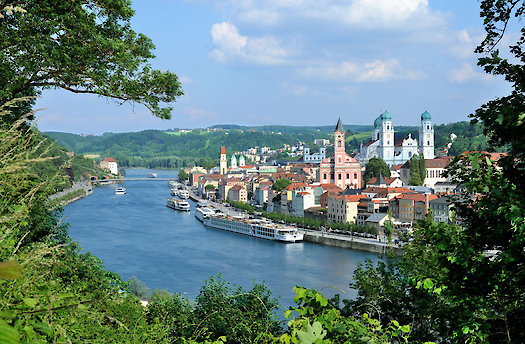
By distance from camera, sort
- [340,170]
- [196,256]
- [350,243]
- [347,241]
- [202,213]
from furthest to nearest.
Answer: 1. [340,170]
2. [202,213]
3. [347,241]
4. [350,243]
5. [196,256]

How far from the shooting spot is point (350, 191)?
22078 mm

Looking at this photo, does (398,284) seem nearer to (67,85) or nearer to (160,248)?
(67,85)

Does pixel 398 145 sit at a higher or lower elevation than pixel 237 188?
higher

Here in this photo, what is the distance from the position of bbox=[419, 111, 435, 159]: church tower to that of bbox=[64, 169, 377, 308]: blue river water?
1882 cm

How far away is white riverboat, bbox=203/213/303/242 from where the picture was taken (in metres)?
17.2

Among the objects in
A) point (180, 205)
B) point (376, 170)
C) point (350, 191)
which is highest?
point (376, 170)

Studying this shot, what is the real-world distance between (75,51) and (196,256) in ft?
36.9

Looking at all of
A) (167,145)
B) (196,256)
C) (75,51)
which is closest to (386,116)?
(196,256)

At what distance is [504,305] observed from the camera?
1.61 metres

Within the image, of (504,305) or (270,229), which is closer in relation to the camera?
(504,305)

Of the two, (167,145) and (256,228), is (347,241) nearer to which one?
(256,228)

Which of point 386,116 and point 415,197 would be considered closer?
point 415,197

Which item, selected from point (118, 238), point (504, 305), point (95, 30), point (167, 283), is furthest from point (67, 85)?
point (118, 238)

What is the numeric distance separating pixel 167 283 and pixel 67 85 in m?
7.97
